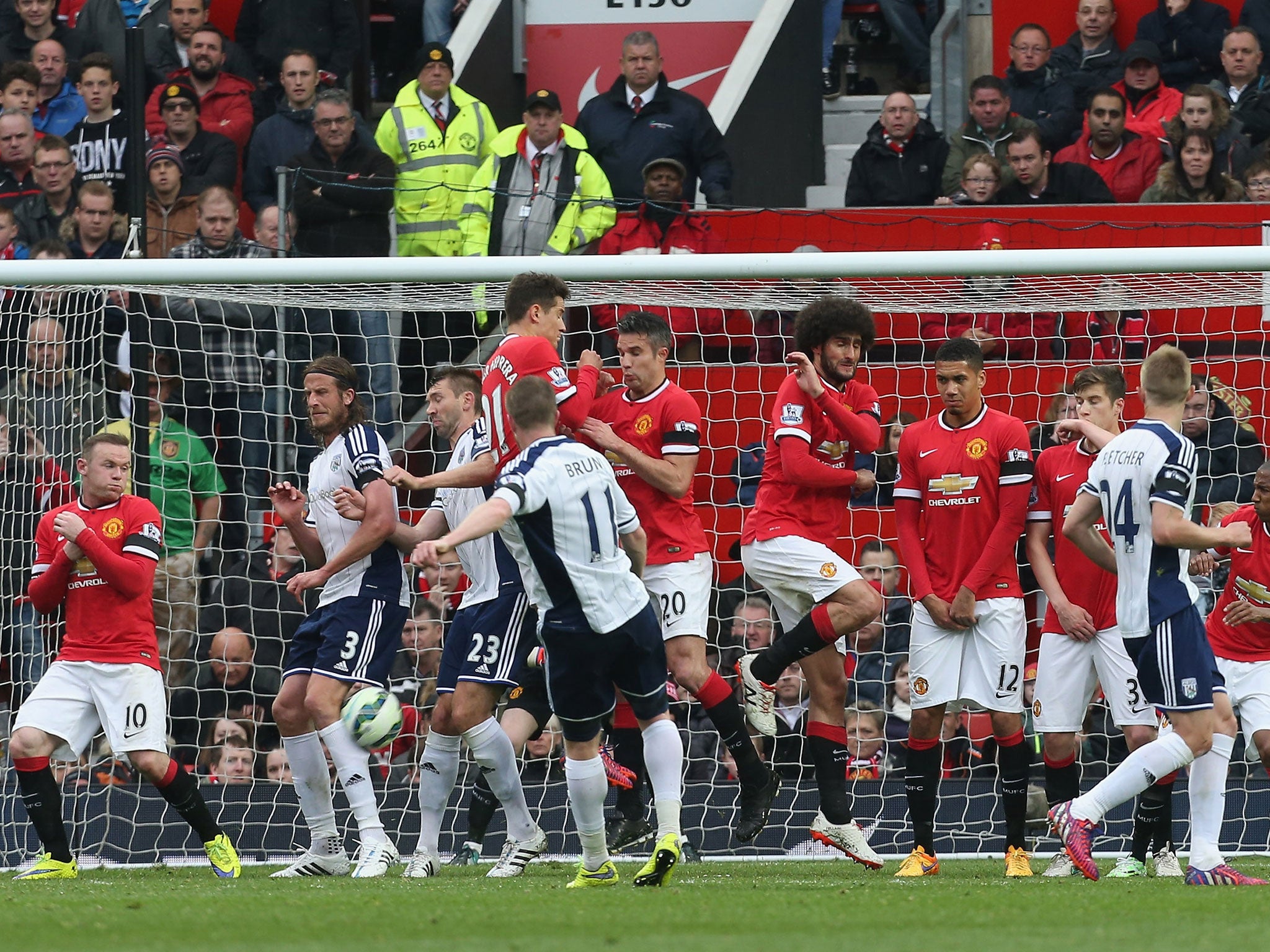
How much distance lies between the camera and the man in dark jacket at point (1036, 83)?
12672mm

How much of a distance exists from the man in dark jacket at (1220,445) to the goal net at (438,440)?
2 centimetres

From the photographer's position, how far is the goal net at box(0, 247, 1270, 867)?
9.16 m

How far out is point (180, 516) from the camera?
10.1 meters

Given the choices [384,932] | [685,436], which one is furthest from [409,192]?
[384,932]

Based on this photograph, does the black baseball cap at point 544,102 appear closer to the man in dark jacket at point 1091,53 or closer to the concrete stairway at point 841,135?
the concrete stairway at point 841,135

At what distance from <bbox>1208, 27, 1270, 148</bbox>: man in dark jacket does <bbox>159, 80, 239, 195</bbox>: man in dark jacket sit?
7.17m

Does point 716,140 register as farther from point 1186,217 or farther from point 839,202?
point 1186,217

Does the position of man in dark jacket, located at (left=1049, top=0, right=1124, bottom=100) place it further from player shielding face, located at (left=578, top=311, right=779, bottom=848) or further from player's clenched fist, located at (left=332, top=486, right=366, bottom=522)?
player's clenched fist, located at (left=332, top=486, right=366, bottom=522)

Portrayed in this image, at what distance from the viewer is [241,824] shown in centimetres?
930

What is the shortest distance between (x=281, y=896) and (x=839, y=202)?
898cm

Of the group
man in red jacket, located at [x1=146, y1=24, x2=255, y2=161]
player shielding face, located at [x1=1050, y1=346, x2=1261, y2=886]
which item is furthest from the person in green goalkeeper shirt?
player shielding face, located at [x1=1050, y1=346, x2=1261, y2=886]

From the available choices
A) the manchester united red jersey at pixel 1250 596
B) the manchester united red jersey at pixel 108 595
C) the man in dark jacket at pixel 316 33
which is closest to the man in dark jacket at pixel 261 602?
the manchester united red jersey at pixel 108 595

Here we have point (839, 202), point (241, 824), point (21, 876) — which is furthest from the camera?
point (839, 202)

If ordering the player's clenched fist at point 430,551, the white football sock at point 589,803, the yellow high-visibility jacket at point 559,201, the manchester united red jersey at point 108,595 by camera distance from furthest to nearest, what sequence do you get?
the yellow high-visibility jacket at point 559,201
the manchester united red jersey at point 108,595
the white football sock at point 589,803
the player's clenched fist at point 430,551
